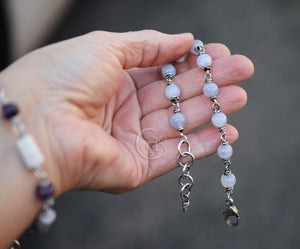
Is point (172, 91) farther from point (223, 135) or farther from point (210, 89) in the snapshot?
point (223, 135)

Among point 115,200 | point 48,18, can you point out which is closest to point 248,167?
point 115,200

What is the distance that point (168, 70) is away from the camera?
1.56 m

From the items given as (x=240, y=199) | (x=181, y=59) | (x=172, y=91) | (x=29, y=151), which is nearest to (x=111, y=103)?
(x=172, y=91)

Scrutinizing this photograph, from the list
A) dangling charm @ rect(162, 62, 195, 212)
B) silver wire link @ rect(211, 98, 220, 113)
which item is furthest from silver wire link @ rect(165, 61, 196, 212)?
silver wire link @ rect(211, 98, 220, 113)

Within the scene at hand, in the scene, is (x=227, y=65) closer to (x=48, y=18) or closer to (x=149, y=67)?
(x=149, y=67)

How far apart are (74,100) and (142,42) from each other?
17.2 inches

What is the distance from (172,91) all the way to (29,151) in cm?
71

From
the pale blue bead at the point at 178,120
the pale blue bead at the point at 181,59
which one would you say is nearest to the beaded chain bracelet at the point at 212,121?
the pale blue bead at the point at 178,120

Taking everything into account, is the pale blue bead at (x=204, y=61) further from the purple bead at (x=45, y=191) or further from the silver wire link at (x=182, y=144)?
the purple bead at (x=45, y=191)

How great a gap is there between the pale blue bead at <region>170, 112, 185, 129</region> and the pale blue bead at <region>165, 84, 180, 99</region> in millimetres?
91

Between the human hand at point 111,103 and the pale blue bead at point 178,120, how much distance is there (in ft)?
0.17

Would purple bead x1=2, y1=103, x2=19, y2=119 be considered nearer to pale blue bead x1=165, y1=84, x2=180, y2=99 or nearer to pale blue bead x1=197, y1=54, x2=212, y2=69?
pale blue bead x1=165, y1=84, x2=180, y2=99

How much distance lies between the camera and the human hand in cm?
118

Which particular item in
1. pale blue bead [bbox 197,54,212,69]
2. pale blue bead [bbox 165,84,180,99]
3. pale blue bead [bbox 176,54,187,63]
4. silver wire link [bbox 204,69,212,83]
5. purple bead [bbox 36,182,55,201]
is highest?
pale blue bead [bbox 197,54,212,69]
